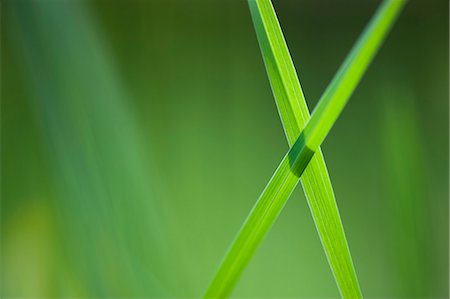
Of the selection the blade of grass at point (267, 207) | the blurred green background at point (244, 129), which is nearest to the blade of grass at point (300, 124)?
the blade of grass at point (267, 207)

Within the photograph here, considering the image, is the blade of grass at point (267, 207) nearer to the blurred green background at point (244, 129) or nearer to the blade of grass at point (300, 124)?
the blade of grass at point (300, 124)

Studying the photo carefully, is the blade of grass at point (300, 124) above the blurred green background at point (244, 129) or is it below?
above

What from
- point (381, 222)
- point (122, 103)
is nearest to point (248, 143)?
point (381, 222)

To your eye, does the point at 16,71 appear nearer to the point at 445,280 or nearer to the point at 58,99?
the point at 58,99

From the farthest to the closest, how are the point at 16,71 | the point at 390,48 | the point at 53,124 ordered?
the point at 390,48
the point at 16,71
the point at 53,124

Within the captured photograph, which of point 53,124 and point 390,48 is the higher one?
point 53,124

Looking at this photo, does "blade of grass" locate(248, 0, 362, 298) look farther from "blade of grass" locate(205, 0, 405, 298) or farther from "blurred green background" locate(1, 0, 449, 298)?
"blurred green background" locate(1, 0, 449, 298)

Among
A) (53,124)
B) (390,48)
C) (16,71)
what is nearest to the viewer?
(53,124)

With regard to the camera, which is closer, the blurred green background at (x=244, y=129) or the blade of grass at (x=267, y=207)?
the blade of grass at (x=267, y=207)

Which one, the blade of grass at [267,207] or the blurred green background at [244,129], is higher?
the blade of grass at [267,207]

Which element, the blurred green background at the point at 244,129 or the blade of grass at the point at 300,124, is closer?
the blade of grass at the point at 300,124
